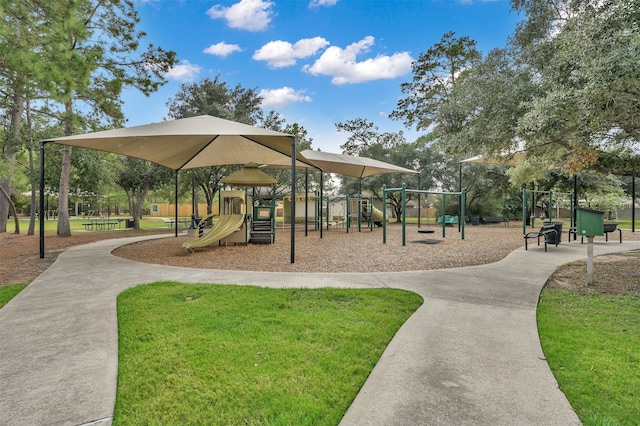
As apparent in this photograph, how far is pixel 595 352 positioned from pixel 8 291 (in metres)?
7.23

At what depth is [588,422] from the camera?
2.05 metres

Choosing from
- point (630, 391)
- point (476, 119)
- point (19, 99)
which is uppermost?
point (19, 99)

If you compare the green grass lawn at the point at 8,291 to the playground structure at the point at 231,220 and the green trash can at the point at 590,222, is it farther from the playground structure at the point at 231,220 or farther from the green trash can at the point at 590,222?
the green trash can at the point at 590,222

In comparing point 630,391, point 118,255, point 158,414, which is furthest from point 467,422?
point 118,255

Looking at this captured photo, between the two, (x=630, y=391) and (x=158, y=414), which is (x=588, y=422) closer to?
(x=630, y=391)

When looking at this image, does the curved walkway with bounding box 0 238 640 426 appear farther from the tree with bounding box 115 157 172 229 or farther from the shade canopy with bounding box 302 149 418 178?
the tree with bounding box 115 157 172 229

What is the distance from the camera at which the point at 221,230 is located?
10.2 m

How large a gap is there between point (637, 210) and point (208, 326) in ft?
138

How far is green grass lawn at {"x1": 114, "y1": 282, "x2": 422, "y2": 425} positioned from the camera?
2.14 meters

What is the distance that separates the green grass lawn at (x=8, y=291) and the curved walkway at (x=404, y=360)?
0.67 ft

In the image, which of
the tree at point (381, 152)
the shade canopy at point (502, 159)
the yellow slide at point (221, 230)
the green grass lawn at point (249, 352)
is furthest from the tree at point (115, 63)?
the tree at point (381, 152)

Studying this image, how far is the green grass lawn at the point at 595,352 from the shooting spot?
88.0 inches

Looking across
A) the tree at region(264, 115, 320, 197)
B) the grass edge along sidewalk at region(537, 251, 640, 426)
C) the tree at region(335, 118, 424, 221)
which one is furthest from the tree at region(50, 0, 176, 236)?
the tree at region(335, 118, 424, 221)

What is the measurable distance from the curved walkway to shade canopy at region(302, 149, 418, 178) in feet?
29.9
